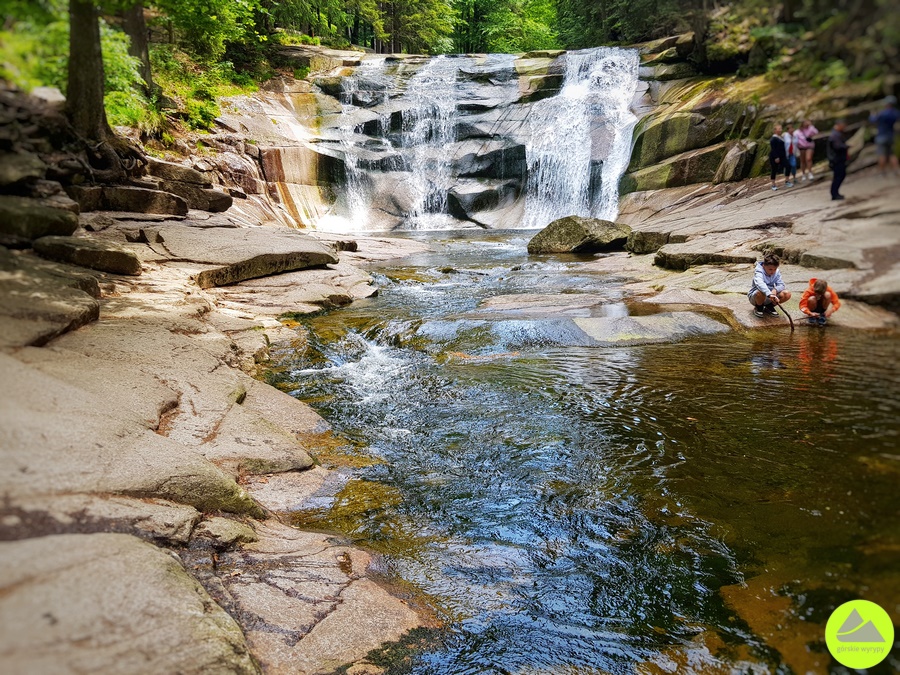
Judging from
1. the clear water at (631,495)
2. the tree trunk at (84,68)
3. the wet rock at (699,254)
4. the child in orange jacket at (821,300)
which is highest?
the tree trunk at (84,68)

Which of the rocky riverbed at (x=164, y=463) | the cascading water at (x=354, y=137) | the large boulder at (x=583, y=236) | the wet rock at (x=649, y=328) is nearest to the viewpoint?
the rocky riverbed at (x=164, y=463)

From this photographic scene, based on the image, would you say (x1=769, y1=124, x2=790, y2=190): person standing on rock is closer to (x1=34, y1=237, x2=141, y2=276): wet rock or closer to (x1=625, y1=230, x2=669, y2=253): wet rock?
(x1=34, y1=237, x2=141, y2=276): wet rock

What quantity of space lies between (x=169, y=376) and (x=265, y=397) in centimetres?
105

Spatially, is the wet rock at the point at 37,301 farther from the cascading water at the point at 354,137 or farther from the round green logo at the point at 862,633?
the cascading water at the point at 354,137

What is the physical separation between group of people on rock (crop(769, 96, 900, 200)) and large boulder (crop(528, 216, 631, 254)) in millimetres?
14172

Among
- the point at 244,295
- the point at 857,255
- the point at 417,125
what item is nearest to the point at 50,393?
the point at 857,255

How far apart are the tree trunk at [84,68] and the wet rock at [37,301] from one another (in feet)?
1.96

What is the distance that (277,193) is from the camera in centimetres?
2245

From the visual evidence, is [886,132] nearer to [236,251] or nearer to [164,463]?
[164,463]

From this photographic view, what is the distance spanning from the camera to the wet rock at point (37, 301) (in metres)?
2.01

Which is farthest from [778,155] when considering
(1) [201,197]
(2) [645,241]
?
(1) [201,197]

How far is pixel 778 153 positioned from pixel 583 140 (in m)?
22.9

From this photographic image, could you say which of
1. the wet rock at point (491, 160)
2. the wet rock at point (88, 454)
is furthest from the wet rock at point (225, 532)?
the wet rock at point (491, 160)

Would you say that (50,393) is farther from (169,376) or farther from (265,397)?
(265,397)
